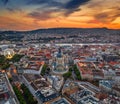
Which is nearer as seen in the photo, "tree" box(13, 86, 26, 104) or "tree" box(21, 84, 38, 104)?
"tree" box(21, 84, 38, 104)

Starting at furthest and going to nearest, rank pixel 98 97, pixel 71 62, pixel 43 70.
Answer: pixel 71 62 < pixel 43 70 < pixel 98 97

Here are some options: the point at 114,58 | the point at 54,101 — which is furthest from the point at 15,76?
the point at 114,58

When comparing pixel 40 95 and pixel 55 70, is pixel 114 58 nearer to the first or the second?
pixel 55 70

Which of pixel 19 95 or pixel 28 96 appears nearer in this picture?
pixel 28 96

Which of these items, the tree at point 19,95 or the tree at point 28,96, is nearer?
the tree at point 28,96

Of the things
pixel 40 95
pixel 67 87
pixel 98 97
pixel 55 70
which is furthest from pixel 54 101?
pixel 55 70

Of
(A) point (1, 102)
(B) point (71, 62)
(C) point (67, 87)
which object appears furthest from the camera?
(B) point (71, 62)

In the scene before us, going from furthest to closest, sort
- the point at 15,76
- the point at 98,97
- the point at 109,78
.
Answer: the point at 15,76
the point at 109,78
the point at 98,97

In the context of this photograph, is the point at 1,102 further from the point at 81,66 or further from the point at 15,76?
the point at 81,66

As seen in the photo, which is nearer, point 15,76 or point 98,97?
point 98,97
